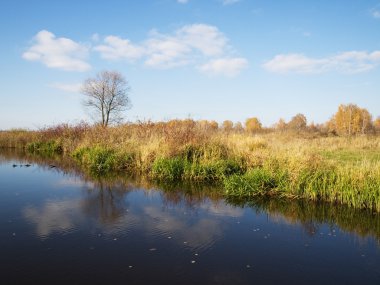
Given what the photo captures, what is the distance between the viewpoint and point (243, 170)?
11930mm

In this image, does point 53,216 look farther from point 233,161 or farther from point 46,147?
point 46,147

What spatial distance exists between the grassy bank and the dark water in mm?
602

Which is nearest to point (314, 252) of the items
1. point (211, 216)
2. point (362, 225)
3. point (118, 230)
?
point (362, 225)

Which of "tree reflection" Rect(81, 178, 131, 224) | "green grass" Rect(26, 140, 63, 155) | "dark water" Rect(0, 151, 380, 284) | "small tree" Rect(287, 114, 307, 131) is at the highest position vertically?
"small tree" Rect(287, 114, 307, 131)

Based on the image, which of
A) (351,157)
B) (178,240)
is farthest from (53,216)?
(351,157)

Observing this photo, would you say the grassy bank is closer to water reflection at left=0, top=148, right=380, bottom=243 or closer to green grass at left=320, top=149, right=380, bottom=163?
green grass at left=320, top=149, right=380, bottom=163

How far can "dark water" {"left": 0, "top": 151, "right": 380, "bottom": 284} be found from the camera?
15.9 feet

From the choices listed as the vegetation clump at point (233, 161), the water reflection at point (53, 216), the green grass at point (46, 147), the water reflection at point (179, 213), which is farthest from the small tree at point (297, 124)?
the water reflection at point (53, 216)

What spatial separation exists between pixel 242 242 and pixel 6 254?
4068mm

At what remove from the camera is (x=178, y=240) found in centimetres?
Result: 619

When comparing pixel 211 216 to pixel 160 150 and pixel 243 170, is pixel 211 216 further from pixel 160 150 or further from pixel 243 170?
pixel 160 150

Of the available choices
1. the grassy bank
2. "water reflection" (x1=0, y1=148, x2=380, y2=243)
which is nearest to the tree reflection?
"water reflection" (x1=0, y1=148, x2=380, y2=243)

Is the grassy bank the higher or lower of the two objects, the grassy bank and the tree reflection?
the higher

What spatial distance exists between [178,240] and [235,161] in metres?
6.59
